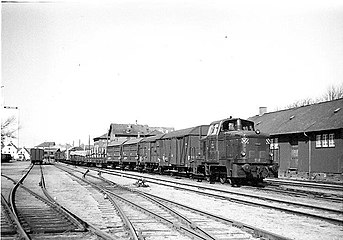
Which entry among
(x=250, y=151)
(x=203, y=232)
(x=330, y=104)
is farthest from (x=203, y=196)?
(x=330, y=104)

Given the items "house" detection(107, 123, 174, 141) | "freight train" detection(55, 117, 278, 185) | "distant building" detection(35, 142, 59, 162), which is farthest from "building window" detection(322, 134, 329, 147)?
"house" detection(107, 123, 174, 141)

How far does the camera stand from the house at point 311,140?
26281 millimetres

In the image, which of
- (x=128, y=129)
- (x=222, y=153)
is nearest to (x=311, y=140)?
(x=222, y=153)

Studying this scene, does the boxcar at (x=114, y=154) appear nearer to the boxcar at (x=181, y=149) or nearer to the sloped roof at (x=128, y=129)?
the boxcar at (x=181, y=149)

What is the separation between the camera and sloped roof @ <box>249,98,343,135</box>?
2728cm

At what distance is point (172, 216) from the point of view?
33.4 ft

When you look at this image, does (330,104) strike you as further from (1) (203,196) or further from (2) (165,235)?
(2) (165,235)

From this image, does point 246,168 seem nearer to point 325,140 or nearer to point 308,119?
point 325,140

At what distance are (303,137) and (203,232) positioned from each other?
23.8 m

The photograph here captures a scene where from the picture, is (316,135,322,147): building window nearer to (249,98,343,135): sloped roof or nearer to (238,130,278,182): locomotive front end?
(249,98,343,135): sloped roof

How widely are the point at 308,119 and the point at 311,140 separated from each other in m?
2.39

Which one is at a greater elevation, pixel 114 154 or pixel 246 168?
pixel 246 168

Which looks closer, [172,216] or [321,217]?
[321,217]

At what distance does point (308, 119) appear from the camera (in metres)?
30.6
